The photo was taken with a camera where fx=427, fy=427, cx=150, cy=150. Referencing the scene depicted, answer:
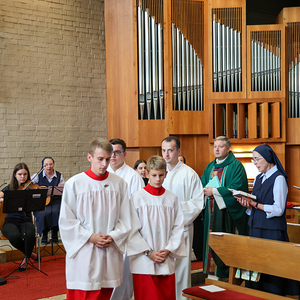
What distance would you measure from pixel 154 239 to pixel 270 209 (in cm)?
126

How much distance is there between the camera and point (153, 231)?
3617 mm

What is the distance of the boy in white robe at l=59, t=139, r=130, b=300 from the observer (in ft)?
10.7

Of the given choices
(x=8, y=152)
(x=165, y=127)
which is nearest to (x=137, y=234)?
(x=165, y=127)

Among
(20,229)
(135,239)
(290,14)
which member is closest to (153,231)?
(135,239)

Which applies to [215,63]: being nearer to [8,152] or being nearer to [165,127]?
[165,127]

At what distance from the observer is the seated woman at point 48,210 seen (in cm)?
678

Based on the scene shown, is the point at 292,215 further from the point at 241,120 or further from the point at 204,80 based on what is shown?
the point at 204,80

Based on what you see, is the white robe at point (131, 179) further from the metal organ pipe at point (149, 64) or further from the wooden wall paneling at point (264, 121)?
→ the wooden wall paneling at point (264, 121)

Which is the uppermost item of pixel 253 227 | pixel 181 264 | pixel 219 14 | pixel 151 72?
pixel 219 14

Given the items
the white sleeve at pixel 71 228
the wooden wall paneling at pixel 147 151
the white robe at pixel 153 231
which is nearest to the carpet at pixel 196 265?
the white robe at pixel 153 231

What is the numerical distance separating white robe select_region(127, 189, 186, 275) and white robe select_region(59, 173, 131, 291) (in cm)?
16

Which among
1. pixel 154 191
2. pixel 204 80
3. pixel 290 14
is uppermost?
pixel 290 14

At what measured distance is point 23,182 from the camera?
620 centimetres

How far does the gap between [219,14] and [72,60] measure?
10.3ft
